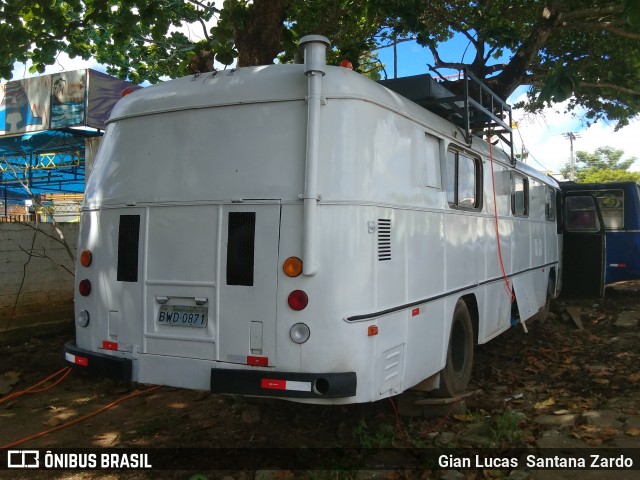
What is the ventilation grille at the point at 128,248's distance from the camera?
3.97 meters

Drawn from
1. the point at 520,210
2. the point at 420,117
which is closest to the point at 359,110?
the point at 420,117

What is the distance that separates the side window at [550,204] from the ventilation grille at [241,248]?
701 cm

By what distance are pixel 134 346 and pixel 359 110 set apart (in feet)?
7.80

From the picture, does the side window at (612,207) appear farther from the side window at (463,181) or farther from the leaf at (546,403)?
the leaf at (546,403)

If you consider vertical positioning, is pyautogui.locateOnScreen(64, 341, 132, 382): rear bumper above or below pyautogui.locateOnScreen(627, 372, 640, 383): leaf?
above

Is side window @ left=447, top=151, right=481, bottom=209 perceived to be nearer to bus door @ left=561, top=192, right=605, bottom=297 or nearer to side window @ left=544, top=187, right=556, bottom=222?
side window @ left=544, top=187, right=556, bottom=222

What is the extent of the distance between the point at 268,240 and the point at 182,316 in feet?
2.88

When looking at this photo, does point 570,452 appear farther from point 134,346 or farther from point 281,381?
point 134,346

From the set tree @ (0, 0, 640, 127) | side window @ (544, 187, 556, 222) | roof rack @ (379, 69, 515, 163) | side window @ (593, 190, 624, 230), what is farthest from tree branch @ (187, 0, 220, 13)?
side window @ (593, 190, 624, 230)

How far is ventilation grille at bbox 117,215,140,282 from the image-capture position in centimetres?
397

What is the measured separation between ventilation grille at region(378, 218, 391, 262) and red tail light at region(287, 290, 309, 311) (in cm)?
61

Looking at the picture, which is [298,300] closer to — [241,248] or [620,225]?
[241,248]

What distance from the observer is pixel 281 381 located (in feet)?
11.1

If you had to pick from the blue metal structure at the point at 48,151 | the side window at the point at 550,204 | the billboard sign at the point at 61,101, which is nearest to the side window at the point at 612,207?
the side window at the point at 550,204
